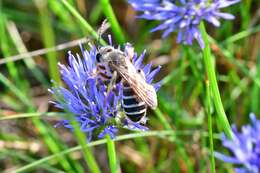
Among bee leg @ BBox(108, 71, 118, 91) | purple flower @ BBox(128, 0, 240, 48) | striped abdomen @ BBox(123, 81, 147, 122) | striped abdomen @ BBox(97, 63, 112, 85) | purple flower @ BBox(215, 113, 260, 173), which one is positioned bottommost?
purple flower @ BBox(215, 113, 260, 173)

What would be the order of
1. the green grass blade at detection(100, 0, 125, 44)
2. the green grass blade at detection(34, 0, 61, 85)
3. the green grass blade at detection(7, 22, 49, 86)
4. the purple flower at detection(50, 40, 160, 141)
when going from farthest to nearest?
the green grass blade at detection(7, 22, 49, 86), the green grass blade at detection(34, 0, 61, 85), the green grass blade at detection(100, 0, 125, 44), the purple flower at detection(50, 40, 160, 141)

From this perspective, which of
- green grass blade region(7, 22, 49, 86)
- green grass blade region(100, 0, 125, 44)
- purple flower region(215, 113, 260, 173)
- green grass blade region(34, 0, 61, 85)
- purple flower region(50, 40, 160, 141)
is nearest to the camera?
purple flower region(50, 40, 160, 141)

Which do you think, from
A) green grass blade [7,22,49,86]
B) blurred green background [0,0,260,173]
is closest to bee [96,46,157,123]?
blurred green background [0,0,260,173]

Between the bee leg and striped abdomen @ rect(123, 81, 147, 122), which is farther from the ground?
the bee leg

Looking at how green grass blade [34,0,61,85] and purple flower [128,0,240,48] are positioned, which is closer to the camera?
purple flower [128,0,240,48]

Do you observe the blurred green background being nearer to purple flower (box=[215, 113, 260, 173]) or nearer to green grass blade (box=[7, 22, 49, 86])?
green grass blade (box=[7, 22, 49, 86])

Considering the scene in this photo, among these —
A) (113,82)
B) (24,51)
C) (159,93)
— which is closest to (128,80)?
(113,82)

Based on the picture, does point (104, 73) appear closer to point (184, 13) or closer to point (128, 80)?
point (128, 80)

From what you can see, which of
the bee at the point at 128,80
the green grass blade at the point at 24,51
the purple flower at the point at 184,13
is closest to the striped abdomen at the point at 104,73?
the bee at the point at 128,80
